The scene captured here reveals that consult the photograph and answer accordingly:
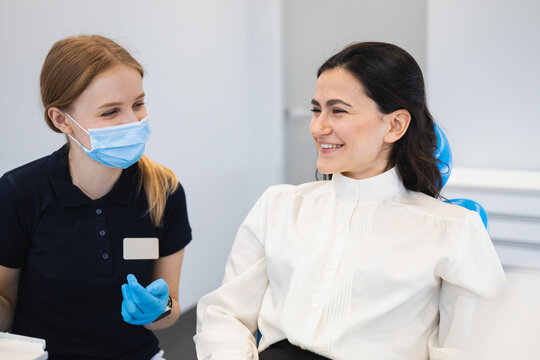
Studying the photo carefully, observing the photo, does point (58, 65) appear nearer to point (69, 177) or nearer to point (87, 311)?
point (69, 177)

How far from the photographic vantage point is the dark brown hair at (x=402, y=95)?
1318 mm

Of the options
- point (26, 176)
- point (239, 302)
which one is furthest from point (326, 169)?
point (26, 176)

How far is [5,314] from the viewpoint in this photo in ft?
4.52

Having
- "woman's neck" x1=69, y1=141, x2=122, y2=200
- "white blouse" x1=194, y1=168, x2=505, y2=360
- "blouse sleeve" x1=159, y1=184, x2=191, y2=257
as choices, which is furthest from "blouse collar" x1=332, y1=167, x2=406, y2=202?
"woman's neck" x1=69, y1=141, x2=122, y2=200

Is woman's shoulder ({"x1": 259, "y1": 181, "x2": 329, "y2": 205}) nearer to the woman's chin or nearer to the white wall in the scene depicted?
the woman's chin

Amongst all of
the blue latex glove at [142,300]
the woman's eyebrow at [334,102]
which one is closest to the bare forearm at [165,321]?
the blue latex glove at [142,300]

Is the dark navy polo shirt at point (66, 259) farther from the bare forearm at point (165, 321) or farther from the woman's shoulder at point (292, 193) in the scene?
the woman's shoulder at point (292, 193)

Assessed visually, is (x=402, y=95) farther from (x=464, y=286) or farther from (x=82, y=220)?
(x=82, y=220)

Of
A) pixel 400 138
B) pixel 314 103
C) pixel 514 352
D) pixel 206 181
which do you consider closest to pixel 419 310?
pixel 400 138

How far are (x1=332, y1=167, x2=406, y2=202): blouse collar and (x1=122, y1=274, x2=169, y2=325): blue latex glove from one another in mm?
511

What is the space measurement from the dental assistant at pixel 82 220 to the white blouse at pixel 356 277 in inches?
8.8

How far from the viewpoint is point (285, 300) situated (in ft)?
4.17

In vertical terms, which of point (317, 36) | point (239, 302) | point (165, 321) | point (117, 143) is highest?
point (317, 36)

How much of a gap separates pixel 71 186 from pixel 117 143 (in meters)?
0.17
